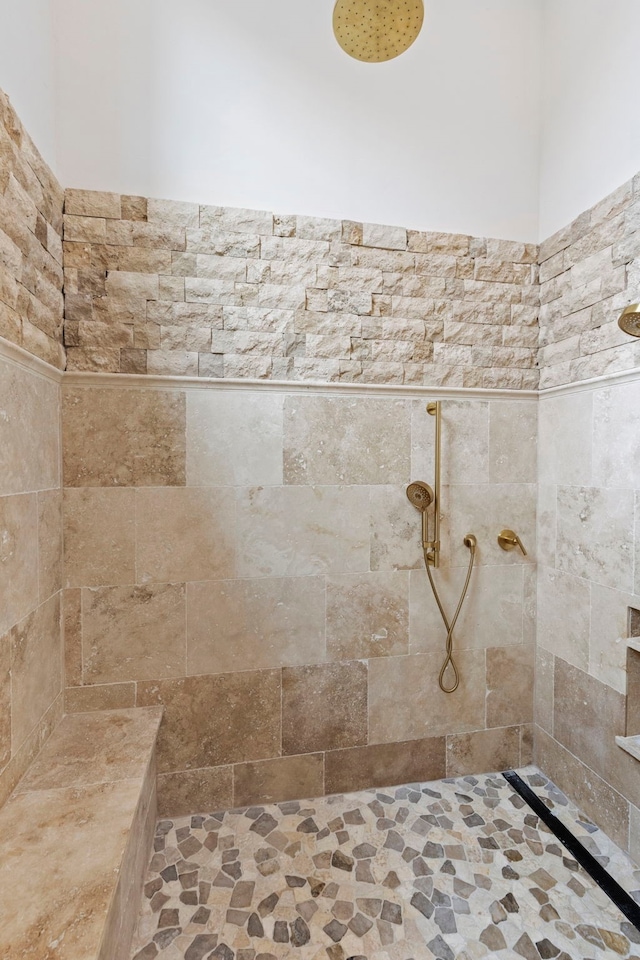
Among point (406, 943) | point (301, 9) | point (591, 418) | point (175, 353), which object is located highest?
point (301, 9)

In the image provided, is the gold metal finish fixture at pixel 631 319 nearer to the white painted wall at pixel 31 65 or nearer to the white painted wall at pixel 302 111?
the white painted wall at pixel 302 111

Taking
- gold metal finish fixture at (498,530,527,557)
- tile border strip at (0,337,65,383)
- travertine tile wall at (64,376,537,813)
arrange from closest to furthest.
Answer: tile border strip at (0,337,65,383), travertine tile wall at (64,376,537,813), gold metal finish fixture at (498,530,527,557)

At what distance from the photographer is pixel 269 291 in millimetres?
1642

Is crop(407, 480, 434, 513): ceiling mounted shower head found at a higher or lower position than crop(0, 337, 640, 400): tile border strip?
lower

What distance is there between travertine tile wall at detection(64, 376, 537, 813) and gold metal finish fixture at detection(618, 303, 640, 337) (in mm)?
641

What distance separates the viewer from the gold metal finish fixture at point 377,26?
1.21 meters

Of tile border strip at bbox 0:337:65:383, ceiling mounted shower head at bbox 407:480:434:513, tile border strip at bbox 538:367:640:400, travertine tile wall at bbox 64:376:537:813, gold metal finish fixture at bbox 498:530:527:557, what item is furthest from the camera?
gold metal finish fixture at bbox 498:530:527:557

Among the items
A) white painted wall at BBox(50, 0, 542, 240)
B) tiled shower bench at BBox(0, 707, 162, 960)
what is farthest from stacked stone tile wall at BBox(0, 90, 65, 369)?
tiled shower bench at BBox(0, 707, 162, 960)

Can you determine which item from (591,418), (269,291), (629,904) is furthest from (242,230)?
(629,904)

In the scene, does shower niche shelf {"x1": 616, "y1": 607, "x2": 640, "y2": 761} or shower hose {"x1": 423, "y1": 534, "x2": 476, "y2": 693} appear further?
shower hose {"x1": 423, "y1": 534, "x2": 476, "y2": 693}

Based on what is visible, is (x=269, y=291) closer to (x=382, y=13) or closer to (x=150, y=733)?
(x=382, y=13)

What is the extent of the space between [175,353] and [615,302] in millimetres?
1530

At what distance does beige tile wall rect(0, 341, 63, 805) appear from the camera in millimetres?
1154

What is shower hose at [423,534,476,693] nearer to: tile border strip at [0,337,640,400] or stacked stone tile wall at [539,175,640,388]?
tile border strip at [0,337,640,400]
